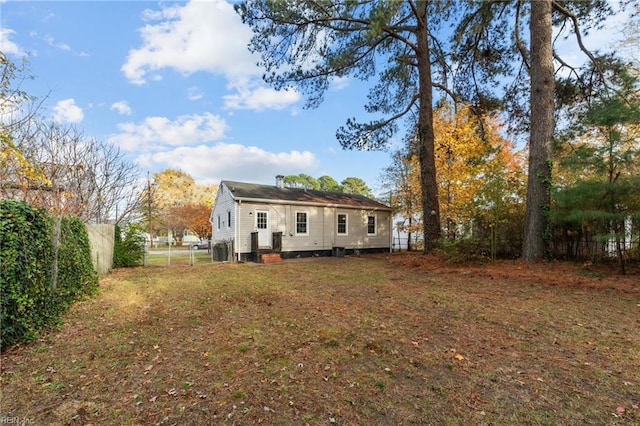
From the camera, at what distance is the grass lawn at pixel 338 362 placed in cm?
209

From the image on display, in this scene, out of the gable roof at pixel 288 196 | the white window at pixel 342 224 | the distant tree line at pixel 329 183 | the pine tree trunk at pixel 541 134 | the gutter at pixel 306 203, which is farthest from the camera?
the distant tree line at pixel 329 183

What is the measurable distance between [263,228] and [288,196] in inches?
87.5

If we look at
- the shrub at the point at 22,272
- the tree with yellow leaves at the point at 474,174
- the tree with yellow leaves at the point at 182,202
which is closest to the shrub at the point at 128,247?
the shrub at the point at 22,272

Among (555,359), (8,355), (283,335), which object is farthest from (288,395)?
(8,355)

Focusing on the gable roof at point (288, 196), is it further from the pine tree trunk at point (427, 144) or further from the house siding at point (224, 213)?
the pine tree trunk at point (427, 144)

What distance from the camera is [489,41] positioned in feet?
37.3

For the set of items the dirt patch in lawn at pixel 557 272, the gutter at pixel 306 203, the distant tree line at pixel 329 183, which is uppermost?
the distant tree line at pixel 329 183

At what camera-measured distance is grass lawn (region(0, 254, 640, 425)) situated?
6.84ft

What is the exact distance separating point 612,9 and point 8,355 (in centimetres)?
1571

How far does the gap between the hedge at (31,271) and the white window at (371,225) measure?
12877mm

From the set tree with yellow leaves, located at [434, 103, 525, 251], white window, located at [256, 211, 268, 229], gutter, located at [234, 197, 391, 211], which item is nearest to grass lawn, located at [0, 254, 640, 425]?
tree with yellow leaves, located at [434, 103, 525, 251]

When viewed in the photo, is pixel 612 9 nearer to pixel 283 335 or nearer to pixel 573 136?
pixel 573 136

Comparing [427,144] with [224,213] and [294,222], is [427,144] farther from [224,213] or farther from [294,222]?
[224,213]

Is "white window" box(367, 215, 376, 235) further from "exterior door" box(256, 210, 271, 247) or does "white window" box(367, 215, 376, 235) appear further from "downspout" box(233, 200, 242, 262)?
"downspout" box(233, 200, 242, 262)
